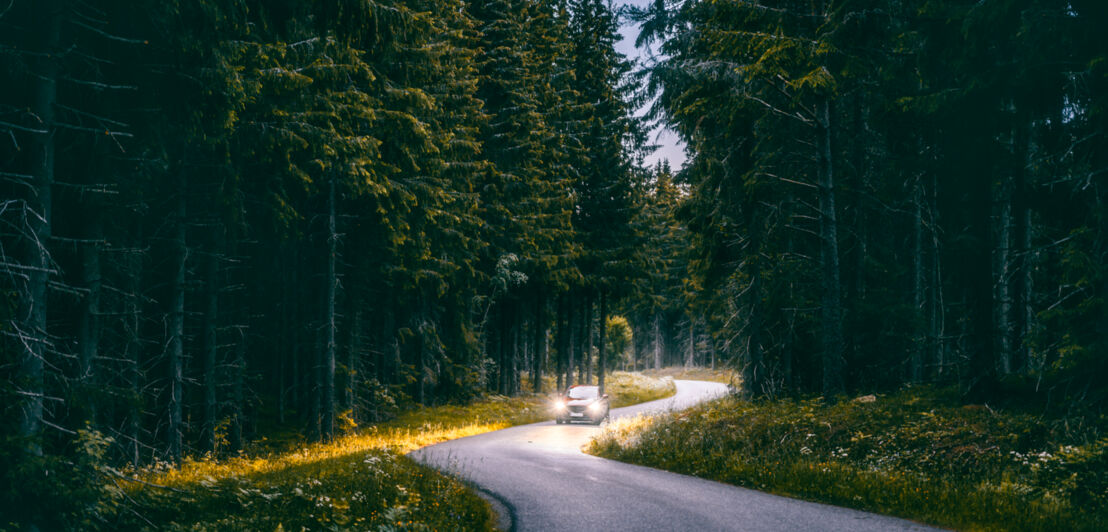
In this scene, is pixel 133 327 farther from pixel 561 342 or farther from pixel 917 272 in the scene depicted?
pixel 561 342

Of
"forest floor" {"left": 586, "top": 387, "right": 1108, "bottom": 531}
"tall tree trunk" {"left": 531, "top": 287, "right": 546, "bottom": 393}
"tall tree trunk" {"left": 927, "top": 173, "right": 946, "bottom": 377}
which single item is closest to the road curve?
"forest floor" {"left": 586, "top": 387, "right": 1108, "bottom": 531}

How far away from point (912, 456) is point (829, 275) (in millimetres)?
5696

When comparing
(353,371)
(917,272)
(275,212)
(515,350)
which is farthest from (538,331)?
(275,212)

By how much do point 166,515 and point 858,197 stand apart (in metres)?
18.2

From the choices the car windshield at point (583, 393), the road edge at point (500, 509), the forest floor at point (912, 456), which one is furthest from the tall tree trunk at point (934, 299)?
the road edge at point (500, 509)

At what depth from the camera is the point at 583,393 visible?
26234mm

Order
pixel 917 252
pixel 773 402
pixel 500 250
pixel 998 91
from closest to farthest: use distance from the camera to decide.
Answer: pixel 998 91
pixel 773 402
pixel 917 252
pixel 500 250

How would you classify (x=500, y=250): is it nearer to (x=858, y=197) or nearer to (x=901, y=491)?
(x=858, y=197)

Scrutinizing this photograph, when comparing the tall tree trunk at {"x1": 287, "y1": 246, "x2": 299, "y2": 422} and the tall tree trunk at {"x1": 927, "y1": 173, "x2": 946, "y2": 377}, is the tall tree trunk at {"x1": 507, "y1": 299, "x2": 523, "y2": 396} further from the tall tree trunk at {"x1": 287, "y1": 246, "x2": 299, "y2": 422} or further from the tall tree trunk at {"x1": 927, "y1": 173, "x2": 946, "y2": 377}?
the tall tree trunk at {"x1": 927, "y1": 173, "x2": 946, "y2": 377}

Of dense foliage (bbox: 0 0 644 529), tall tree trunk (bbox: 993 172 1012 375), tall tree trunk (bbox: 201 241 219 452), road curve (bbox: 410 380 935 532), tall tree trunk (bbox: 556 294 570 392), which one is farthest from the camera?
tall tree trunk (bbox: 556 294 570 392)

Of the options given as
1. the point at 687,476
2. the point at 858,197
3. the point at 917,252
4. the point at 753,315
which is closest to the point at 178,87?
the point at 687,476

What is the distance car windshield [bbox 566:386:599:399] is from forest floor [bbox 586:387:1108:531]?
9.94 m

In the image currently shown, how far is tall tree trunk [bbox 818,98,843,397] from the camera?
50.0ft

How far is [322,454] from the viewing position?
1473cm
